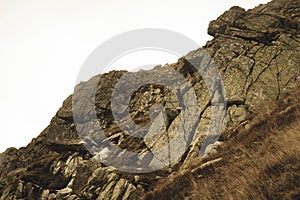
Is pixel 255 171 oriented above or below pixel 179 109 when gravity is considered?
below

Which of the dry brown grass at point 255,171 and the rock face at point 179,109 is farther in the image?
the rock face at point 179,109

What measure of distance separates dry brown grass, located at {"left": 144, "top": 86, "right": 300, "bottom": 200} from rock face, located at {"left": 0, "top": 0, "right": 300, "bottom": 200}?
10.6 feet

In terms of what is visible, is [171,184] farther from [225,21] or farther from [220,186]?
[225,21]

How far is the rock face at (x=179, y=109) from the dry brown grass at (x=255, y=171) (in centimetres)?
324

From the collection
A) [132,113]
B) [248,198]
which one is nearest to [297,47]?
[132,113]

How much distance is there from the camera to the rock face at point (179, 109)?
20.3 m

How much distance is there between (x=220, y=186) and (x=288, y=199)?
10.4 ft

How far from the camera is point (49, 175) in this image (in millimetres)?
25672

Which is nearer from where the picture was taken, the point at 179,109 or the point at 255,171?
the point at 255,171

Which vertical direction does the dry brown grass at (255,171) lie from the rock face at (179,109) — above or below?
below

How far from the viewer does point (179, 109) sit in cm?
2584

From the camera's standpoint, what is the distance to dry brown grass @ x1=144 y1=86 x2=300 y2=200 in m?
9.07

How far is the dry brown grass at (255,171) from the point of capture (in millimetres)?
9070

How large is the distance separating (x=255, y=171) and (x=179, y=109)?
15.7 meters
